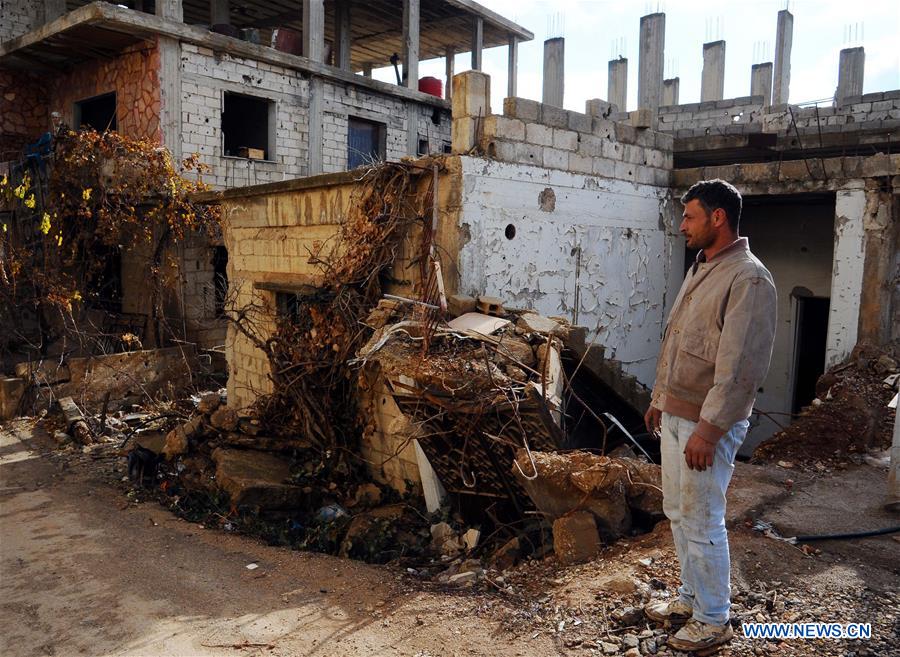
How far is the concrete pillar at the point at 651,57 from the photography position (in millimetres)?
21484

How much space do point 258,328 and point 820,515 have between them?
22.1ft

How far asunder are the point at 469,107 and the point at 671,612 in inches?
197

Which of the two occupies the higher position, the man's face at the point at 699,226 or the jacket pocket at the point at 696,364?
the man's face at the point at 699,226

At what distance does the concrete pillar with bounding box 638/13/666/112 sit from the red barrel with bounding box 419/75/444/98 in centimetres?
777

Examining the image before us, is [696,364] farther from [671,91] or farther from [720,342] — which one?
[671,91]

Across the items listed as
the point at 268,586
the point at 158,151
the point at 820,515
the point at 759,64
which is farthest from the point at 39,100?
the point at 759,64

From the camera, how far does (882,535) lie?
412cm

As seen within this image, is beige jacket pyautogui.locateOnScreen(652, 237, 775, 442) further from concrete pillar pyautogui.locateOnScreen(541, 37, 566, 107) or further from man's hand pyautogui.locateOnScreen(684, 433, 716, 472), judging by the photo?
concrete pillar pyautogui.locateOnScreen(541, 37, 566, 107)

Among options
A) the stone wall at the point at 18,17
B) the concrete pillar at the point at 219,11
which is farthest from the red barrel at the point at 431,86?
the stone wall at the point at 18,17

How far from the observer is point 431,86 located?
1747cm

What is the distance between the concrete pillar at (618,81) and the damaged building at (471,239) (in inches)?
408

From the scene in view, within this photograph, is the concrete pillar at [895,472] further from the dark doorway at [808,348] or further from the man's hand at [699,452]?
the dark doorway at [808,348]

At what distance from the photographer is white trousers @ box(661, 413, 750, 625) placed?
2988mm

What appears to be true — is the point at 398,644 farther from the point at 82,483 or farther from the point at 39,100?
the point at 39,100
